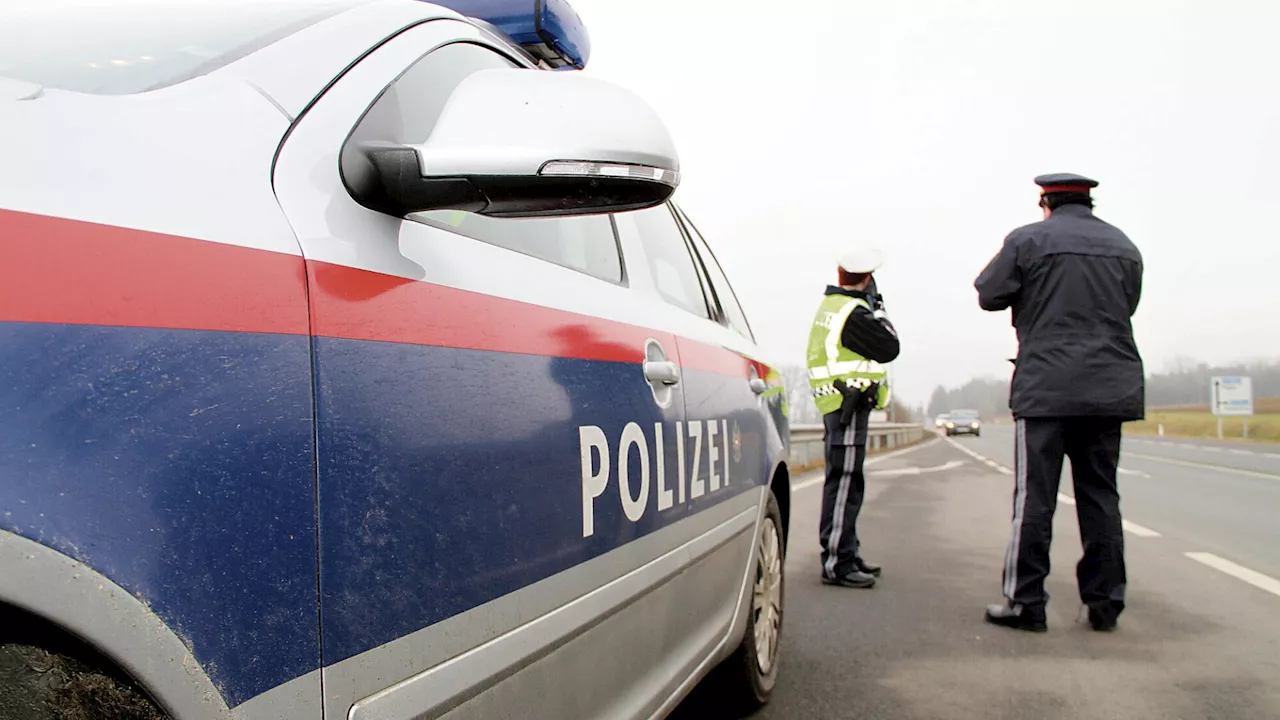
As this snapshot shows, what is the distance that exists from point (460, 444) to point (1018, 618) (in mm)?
3596

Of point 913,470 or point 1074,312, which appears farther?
point 913,470

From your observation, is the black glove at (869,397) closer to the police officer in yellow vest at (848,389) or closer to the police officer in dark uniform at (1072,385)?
the police officer in yellow vest at (848,389)

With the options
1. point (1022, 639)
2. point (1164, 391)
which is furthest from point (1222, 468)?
point (1164, 391)

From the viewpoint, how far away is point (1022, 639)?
12.8 ft

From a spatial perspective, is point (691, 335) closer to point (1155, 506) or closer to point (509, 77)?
point (509, 77)

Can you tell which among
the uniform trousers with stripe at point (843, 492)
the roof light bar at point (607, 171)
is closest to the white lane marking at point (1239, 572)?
the uniform trousers with stripe at point (843, 492)

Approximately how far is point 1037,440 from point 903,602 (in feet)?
3.50

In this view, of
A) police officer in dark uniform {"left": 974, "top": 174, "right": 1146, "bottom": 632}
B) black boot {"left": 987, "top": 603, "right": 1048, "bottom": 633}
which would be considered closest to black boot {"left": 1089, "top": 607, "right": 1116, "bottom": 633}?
police officer in dark uniform {"left": 974, "top": 174, "right": 1146, "bottom": 632}

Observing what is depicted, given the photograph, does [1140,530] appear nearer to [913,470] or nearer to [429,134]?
[429,134]

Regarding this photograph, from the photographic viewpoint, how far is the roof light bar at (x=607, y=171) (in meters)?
1.14

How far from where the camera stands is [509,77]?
123 cm

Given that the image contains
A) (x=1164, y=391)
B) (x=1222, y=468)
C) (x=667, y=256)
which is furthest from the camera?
(x=1164, y=391)

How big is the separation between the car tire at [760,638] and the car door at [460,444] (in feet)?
3.53

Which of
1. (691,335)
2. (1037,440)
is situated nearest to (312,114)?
(691,335)
